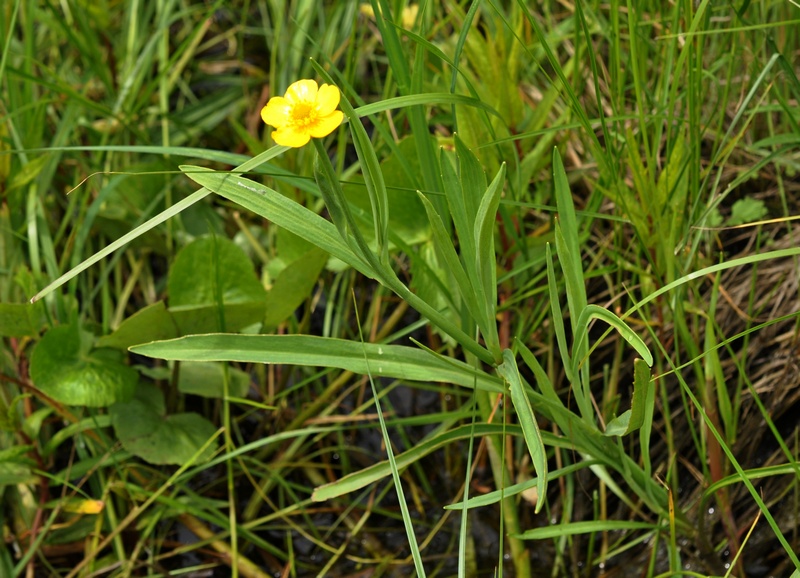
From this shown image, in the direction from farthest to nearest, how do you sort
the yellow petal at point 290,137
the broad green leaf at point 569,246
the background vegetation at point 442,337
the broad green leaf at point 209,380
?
1. the broad green leaf at point 209,380
2. the background vegetation at point 442,337
3. the broad green leaf at point 569,246
4. the yellow petal at point 290,137

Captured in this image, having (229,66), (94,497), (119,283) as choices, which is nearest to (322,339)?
(94,497)

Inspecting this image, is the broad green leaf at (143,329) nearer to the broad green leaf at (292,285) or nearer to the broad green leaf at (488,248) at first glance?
the broad green leaf at (292,285)

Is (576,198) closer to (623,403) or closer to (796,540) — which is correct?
(623,403)

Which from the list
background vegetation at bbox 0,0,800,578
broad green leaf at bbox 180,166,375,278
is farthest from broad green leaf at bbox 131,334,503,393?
broad green leaf at bbox 180,166,375,278

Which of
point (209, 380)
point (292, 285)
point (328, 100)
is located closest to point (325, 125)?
point (328, 100)

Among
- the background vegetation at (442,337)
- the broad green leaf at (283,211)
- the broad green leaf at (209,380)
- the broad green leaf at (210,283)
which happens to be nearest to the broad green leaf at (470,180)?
the background vegetation at (442,337)

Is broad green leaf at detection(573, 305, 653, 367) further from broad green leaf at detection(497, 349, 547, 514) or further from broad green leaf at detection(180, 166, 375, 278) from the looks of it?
broad green leaf at detection(180, 166, 375, 278)
